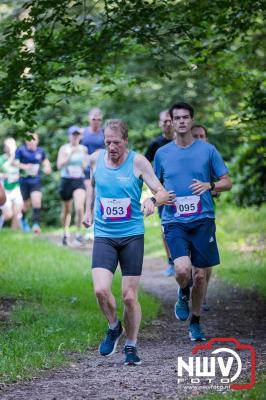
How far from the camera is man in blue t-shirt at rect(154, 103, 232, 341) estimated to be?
9.25 meters

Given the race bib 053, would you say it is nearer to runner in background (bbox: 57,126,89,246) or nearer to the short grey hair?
the short grey hair

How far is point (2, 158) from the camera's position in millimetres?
19656

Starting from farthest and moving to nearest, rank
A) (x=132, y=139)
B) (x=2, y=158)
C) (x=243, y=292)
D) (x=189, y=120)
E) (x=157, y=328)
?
(x=132, y=139), (x=2, y=158), (x=243, y=292), (x=157, y=328), (x=189, y=120)

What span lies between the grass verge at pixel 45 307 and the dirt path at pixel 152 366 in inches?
9.5

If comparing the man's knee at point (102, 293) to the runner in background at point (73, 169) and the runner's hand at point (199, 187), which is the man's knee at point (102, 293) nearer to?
the runner's hand at point (199, 187)

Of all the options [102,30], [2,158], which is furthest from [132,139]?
[102,30]

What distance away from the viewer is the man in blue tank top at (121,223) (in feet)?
26.5

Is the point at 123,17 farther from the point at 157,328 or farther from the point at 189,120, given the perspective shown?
the point at 157,328

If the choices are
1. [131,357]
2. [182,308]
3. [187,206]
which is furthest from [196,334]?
[131,357]

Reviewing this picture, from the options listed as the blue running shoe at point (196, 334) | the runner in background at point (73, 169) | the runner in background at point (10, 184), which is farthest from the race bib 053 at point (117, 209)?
the runner in background at point (10, 184)

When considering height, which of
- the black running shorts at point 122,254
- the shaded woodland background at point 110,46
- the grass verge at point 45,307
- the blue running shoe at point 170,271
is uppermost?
the shaded woodland background at point 110,46

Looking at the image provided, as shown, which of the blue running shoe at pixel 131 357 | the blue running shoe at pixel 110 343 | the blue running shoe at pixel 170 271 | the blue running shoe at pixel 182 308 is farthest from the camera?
the blue running shoe at pixel 170 271

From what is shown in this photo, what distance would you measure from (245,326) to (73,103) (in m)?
16.4

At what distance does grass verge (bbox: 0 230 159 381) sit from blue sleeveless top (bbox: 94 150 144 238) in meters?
1.28
